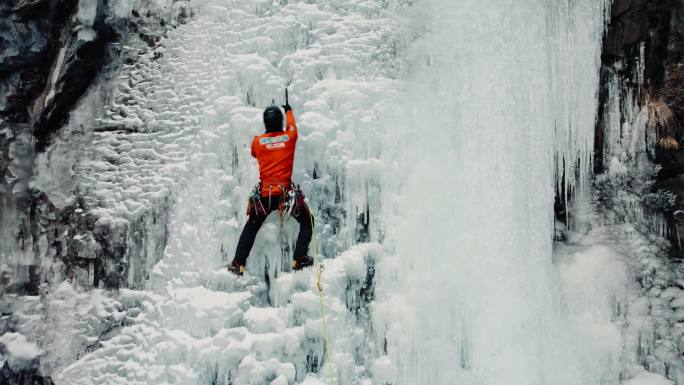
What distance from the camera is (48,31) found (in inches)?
188

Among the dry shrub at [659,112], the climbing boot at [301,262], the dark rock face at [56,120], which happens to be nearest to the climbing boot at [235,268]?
the climbing boot at [301,262]

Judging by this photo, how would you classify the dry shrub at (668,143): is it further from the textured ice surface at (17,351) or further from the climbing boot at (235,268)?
the textured ice surface at (17,351)

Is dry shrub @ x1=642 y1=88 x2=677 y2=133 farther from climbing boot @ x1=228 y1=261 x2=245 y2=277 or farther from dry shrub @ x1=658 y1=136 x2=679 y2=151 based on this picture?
climbing boot @ x1=228 y1=261 x2=245 y2=277

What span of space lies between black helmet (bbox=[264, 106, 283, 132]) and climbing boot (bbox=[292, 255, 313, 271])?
102 cm

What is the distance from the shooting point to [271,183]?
380cm

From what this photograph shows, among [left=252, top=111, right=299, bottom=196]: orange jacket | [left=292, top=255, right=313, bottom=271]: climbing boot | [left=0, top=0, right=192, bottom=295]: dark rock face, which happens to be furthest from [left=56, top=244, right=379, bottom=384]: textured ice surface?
[left=252, top=111, right=299, bottom=196]: orange jacket

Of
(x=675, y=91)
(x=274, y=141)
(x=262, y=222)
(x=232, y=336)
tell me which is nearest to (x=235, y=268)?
(x=262, y=222)

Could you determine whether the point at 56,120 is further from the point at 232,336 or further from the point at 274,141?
the point at 232,336

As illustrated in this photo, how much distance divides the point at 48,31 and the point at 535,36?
4.45m

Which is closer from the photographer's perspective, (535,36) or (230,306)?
(230,306)

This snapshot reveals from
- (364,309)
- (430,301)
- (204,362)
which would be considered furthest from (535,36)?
(204,362)

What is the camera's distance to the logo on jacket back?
12.5 ft

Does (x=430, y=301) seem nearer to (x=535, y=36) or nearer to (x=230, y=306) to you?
(x=230, y=306)

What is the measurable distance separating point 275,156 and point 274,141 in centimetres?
11
